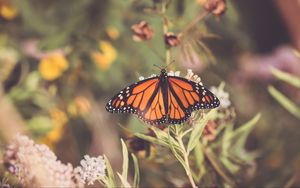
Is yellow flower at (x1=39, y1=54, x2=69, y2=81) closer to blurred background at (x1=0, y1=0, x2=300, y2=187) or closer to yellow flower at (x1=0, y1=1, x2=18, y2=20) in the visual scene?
blurred background at (x1=0, y1=0, x2=300, y2=187)

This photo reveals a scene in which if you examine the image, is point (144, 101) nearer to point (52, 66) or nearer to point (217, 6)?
point (217, 6)

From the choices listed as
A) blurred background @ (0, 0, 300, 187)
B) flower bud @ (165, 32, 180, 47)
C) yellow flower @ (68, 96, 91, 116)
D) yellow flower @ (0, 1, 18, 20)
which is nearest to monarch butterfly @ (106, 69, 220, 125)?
flower bud @ (165, 32, 180, 47)

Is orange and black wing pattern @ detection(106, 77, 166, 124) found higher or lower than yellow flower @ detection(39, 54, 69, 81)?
lower

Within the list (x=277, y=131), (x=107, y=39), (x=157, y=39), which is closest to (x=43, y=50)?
(x=107, y=39)

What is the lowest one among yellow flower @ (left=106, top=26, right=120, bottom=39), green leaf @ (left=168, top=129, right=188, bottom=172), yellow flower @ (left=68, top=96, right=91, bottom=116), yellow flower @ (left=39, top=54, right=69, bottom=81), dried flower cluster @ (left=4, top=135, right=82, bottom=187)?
green leaf @ (left=168, top=129, right=188, bottom=172)

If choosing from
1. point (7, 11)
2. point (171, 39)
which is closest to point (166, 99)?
point (171, 39)

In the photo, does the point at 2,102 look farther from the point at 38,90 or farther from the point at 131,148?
the point at 131,148

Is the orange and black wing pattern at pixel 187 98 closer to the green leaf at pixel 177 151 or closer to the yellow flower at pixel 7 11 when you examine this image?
the green leaf at pixel 177 151
